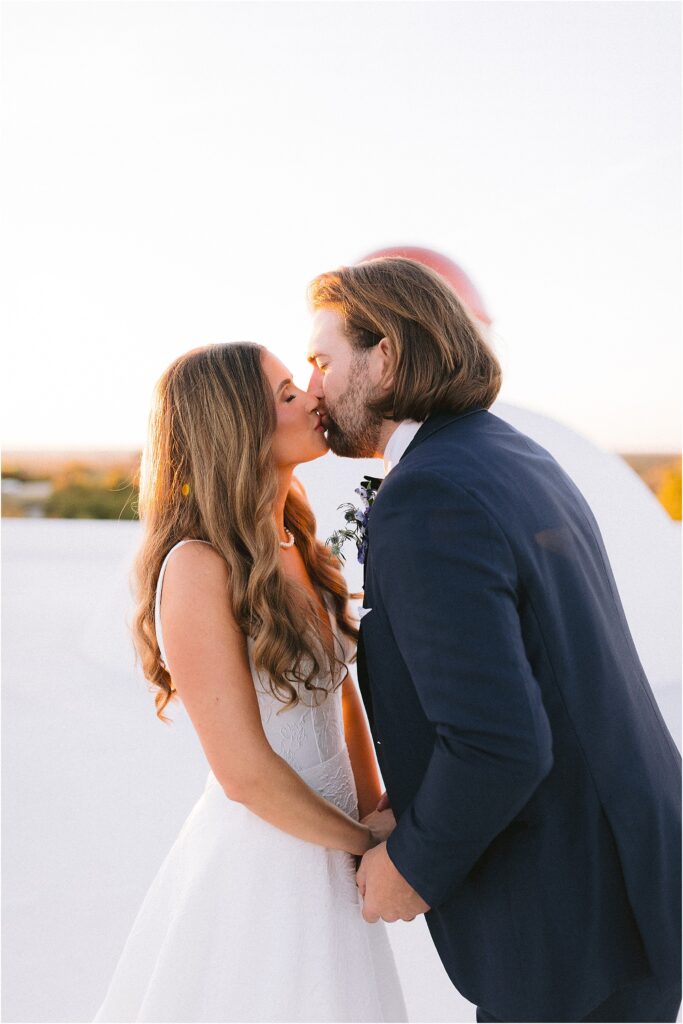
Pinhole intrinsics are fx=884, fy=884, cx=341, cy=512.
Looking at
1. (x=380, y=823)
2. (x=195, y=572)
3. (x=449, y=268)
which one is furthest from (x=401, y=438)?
(x=449, y=268)

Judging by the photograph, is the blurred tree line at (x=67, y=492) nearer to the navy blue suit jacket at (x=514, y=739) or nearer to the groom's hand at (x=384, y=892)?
the groom's hand at (x=384, y=892)

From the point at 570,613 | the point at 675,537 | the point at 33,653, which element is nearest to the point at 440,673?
the point at 570,613

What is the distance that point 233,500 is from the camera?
1.92 m

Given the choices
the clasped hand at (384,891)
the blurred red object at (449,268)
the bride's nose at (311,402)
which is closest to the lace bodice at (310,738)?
the clasped hand at (384,891)

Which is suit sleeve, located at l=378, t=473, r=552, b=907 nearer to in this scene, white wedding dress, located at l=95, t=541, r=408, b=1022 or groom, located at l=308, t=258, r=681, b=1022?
groom, located at l=308, t=258, r=681, b=1022

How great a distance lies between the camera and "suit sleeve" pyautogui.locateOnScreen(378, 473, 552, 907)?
1.50 metres

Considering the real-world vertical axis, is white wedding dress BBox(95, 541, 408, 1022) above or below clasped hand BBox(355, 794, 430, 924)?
below

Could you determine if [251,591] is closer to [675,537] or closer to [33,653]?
[675,537]

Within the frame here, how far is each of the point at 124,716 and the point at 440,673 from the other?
5265mm

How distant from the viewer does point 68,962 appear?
10.7ft

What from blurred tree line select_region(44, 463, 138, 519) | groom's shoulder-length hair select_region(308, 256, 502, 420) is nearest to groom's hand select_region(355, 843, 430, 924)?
groom's shoulder-length hair select_region(308, 256, 502, 420)

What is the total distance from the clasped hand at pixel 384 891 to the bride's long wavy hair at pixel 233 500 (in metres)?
0.37

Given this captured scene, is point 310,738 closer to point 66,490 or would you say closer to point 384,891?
point 384,891

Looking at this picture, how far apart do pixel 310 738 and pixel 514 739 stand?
0.66 metres
